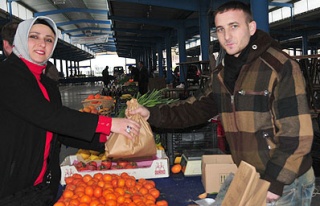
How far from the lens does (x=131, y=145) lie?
2098mm

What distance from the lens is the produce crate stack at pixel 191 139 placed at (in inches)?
116

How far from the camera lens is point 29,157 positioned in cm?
179

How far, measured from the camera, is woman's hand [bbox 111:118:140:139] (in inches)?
79.8

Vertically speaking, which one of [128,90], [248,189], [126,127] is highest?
[128,90]

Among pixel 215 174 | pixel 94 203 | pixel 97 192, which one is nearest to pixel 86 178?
pixel 97 192

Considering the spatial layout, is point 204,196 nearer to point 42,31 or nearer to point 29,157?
point 29,157

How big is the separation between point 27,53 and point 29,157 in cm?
51

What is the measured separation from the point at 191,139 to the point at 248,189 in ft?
4.71

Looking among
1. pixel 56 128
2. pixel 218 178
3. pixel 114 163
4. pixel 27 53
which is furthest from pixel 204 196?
pixel 27 53

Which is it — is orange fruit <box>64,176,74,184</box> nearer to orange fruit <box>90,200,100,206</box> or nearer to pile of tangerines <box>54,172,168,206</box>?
pile of tangerines <box>54,172,168,206</box>

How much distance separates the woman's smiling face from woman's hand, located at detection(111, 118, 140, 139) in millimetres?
493

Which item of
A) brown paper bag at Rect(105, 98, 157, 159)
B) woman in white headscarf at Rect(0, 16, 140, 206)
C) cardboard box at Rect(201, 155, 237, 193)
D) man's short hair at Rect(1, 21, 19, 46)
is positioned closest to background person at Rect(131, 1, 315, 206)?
cardboard box at Rect(201, 155, 237, 193)

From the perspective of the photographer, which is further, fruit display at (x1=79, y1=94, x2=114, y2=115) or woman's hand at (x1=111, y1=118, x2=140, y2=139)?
fruit display at (x1=79, y1=94, x2=114, y2=115)

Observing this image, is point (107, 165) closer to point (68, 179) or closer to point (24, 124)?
point (68, 179)
